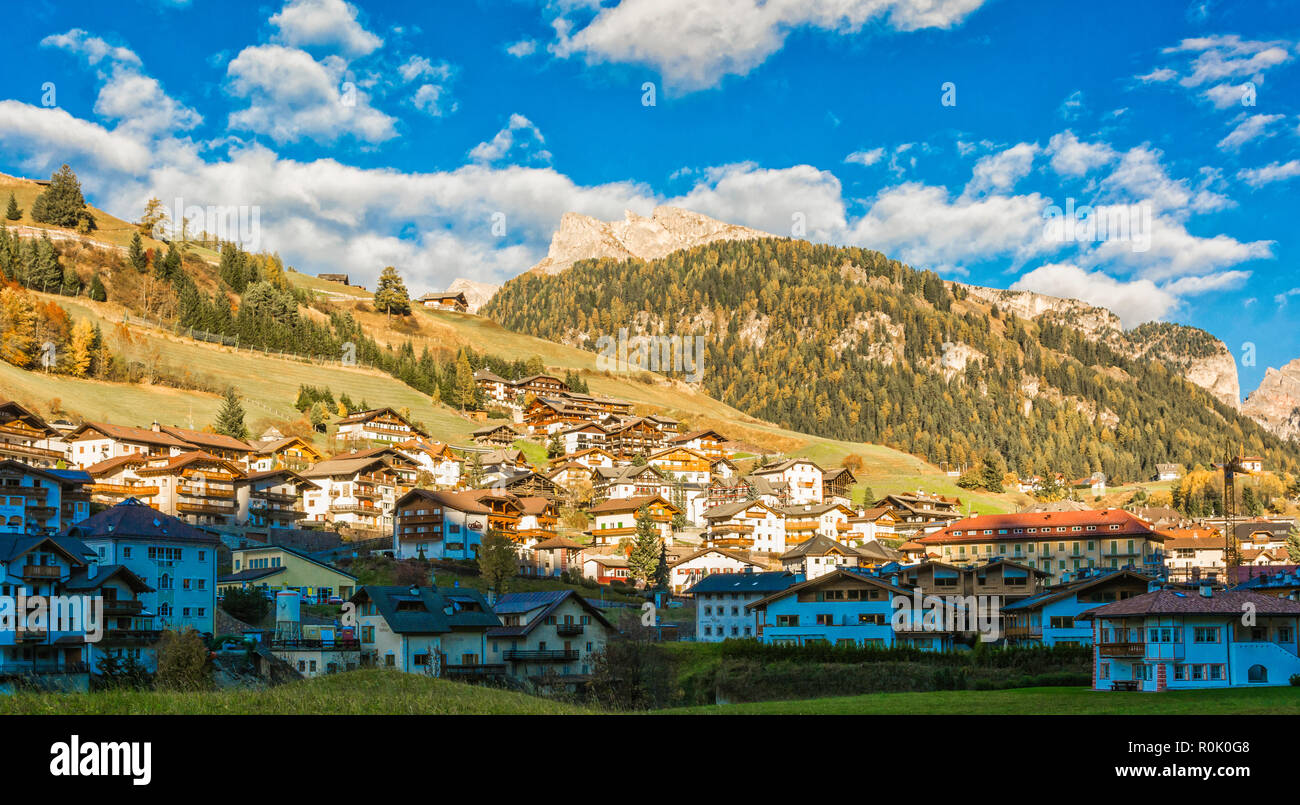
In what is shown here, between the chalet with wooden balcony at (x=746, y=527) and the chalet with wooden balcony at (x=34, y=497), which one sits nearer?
the chalet with wooden balcony at (x=34, y=497)

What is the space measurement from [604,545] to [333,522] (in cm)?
2550

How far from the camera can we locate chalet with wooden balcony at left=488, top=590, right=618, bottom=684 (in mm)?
62906

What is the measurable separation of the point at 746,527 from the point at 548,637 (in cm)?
5195

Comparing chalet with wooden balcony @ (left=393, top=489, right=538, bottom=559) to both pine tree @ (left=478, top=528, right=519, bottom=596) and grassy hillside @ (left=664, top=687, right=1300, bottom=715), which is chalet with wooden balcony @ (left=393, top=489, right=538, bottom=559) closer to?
pine tree @ (left=478, top=528, right=519, bottom=596)

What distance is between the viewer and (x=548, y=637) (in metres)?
64.1

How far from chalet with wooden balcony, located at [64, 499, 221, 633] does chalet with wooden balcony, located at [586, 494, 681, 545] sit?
47.1 meters

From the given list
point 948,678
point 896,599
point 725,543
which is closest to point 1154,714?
point 948,678

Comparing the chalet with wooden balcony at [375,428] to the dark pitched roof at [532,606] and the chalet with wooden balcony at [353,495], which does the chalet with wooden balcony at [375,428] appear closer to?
A: the chalet with wooden balcony at [353,495]

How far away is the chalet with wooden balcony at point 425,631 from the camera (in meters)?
58.6

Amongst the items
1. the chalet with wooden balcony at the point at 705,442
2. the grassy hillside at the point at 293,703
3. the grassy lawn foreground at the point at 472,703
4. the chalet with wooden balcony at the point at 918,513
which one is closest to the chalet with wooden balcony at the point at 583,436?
the chalet with wooden balcony at the point at 705,442

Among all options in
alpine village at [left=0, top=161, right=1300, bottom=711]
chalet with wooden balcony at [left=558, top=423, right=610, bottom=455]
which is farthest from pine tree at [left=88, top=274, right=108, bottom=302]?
chalet with wooden balcony at [left=558, top=423, right=610, bottom=455]

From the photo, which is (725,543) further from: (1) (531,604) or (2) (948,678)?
(2) (948,678)

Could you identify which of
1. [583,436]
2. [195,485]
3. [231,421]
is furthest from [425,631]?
[583,436]

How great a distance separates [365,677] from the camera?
35625mm
